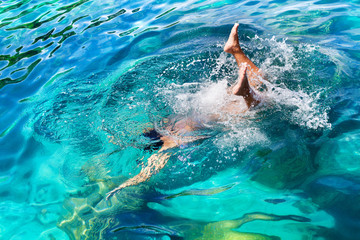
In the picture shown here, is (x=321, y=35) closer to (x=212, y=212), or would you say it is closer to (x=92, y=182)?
(x=212, y=212)

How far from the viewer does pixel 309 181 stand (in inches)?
98.6

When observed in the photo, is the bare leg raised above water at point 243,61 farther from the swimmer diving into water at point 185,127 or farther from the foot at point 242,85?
the foot at point 242,85

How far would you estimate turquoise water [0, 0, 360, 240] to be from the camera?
2.40 meters

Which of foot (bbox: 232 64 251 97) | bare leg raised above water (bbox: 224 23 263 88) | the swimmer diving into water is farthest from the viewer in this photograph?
bare leg raised above water (bbox: 224 23 263 88)

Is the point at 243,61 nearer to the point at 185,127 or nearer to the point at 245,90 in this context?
the point at 245,90

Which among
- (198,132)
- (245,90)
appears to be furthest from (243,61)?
(198,132)

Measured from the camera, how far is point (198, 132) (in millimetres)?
3246

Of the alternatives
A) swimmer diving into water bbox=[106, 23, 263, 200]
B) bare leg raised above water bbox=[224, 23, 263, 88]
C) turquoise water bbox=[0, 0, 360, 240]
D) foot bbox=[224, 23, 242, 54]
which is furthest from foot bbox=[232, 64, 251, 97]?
foot bbox=[224, 23, 242, 54]

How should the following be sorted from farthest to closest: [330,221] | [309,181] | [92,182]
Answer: [92,182] → [309,181] → [330,221]

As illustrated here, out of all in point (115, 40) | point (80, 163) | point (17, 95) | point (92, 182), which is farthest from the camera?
point (115, 40)

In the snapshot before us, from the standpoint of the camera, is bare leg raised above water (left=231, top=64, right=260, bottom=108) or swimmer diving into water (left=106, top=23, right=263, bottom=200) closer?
bare leg raised above water (left=231, top=64, right=260, bottom=108)

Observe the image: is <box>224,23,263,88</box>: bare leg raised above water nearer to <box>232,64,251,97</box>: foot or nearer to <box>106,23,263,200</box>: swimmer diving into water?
<box>106,23,263,200</box>: swimmer diving into water

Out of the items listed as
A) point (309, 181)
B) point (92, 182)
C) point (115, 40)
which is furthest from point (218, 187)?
point (115, 40)

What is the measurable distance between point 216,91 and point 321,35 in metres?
2.62
